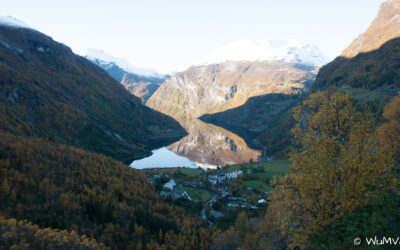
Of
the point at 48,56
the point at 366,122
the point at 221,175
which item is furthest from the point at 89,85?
the point at 366,122

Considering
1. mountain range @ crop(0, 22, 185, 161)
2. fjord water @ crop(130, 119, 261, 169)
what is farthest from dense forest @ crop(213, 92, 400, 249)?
fjord water @ crop(130, 119, 261, 169)

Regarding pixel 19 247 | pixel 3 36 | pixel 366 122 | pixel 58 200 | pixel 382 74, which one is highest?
pixel 3 36

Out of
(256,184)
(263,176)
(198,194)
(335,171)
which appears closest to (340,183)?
(335,171)

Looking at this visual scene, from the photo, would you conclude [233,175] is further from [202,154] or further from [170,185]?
[202,154]

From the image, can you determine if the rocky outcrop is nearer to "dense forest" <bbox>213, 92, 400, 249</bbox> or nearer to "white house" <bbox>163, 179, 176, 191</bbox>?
"white house" <bbox>163, 179, 176, 191</bbox>

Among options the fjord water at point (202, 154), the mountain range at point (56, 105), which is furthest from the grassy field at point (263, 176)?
the mountain range at point (56, 105)

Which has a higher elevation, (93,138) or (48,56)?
(48,56)

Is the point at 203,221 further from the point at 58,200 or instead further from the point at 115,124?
the point at 115,124
